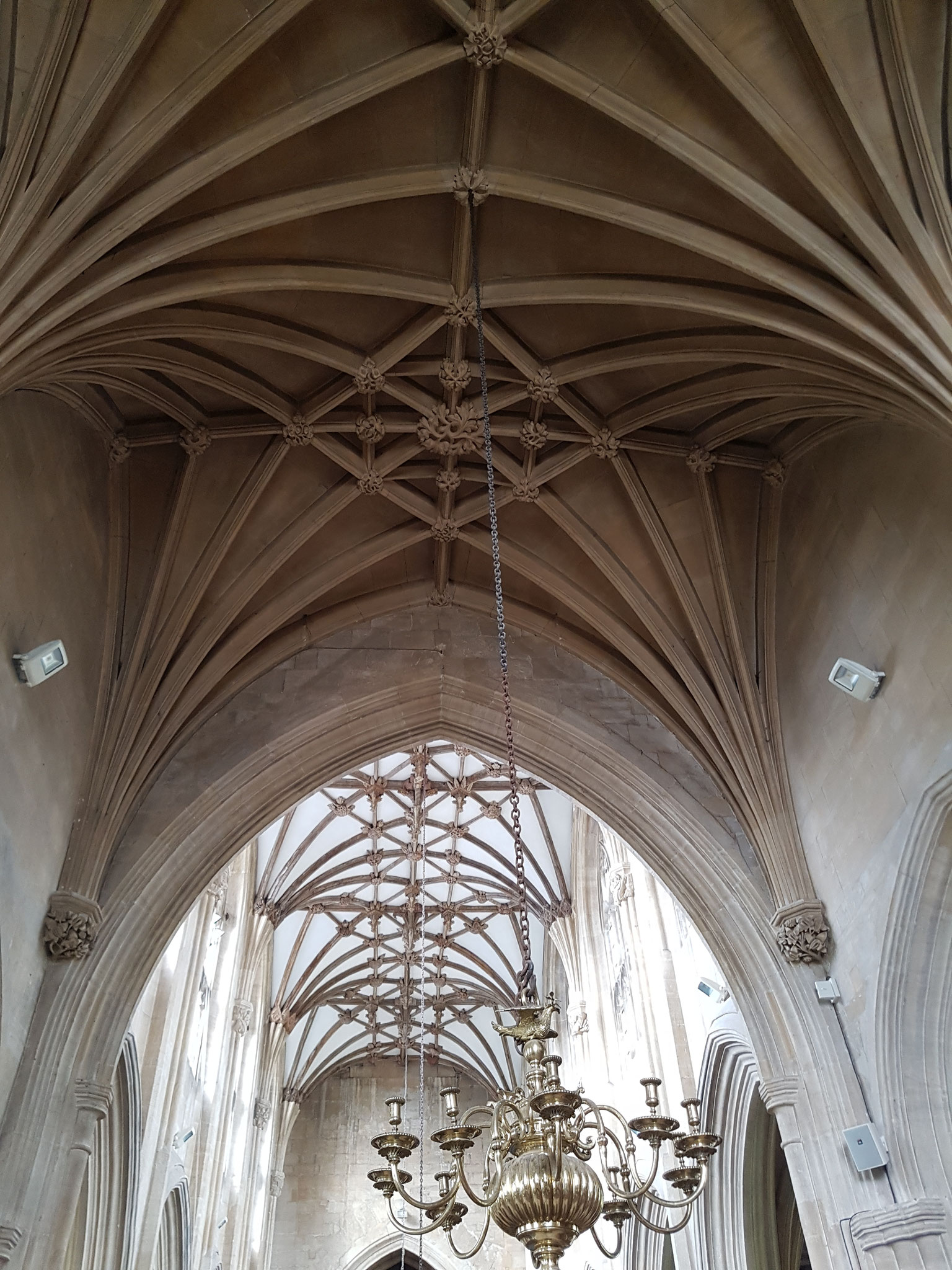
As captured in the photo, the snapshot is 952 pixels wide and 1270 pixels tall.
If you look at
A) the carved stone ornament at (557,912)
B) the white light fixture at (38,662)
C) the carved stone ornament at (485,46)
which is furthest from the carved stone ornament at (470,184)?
the carved stone ornament at (557,912)

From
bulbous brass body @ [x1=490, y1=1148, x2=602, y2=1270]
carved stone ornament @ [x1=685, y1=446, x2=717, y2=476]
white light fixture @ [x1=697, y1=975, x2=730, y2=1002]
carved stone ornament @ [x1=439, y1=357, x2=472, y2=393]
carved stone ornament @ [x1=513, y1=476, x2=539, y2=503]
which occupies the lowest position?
bulbous brass body @ [x1=490, y1=1148, x2=602, y2=1270]

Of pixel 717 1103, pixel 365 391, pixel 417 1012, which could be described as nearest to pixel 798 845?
pixel 717 1103

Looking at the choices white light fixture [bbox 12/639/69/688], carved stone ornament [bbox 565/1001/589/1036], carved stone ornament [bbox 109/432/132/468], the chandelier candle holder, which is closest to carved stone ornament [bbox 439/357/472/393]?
carved stone ornament [bbox 109/432/132/468]

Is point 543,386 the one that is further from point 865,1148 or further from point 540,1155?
point 865,1148

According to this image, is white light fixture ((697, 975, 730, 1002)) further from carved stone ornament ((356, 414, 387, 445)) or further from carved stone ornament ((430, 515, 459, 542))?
carved stone ornament ((356, 414, 387, 445))

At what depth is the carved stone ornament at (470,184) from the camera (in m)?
7.57

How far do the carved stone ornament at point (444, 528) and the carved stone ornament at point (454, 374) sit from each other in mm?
1655

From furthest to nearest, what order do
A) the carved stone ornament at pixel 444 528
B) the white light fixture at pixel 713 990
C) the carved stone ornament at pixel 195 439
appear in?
the carved stone ornament at pixel 444 528
the white light fixture at pixel 713 990
the carved stone ornament at pixel 195 439

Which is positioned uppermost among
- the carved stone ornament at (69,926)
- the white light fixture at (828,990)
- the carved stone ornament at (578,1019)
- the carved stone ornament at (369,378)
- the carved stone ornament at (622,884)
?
the carved stone ornament at (369,378)

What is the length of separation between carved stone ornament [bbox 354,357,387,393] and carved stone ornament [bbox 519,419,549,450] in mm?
1367

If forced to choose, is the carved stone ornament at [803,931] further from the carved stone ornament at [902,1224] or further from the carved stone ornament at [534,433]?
the carved stone ornament at [534,433]

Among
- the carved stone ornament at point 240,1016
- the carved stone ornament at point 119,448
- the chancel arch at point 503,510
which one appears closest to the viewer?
the chancel arch at point 503,510

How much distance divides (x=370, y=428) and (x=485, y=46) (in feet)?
11.8

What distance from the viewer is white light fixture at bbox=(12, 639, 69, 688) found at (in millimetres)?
7465
